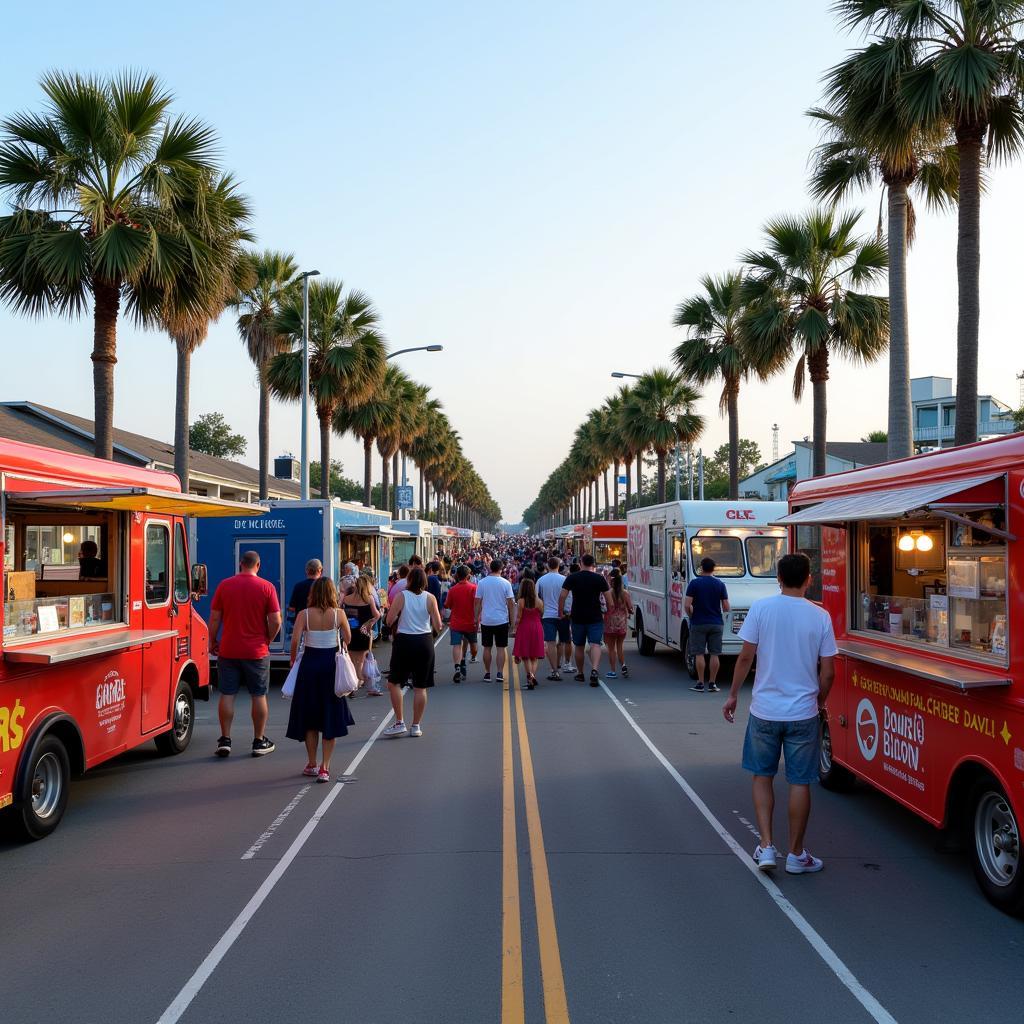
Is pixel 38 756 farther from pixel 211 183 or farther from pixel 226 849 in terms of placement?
pixel 211 183

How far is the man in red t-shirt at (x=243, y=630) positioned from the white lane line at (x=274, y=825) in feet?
5.55

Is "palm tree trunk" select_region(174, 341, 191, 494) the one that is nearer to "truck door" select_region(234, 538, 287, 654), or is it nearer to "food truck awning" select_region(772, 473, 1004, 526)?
"truck door" select_region(234, 538, 287, 654)

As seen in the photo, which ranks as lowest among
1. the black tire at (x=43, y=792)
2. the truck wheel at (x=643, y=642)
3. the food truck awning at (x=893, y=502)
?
the truck wheel at (x=643, y=642)

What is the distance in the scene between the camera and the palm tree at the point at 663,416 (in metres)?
40.8

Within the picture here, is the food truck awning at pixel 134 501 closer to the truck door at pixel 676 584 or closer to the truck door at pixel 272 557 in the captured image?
the truck door at pixel 272 557

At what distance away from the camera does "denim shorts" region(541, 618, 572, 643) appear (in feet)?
51.9

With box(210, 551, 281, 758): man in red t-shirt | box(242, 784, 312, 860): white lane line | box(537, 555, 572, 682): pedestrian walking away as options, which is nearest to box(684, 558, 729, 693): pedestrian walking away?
box(537, 555, 572, 682): pedestrian walking away

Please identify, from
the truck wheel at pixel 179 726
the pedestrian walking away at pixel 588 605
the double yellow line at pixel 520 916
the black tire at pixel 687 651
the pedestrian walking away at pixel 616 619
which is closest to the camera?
the double yellow line at pixel 520 916

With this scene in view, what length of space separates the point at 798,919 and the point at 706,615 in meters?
8.84

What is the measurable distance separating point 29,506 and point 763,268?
1820 cm

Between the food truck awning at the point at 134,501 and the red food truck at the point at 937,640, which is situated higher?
the food truck awning at the point at 134,501

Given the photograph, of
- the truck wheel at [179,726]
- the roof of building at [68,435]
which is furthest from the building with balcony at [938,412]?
the truck wheel at [179,726]

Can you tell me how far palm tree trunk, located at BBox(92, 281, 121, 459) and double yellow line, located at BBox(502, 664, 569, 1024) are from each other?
8924mm

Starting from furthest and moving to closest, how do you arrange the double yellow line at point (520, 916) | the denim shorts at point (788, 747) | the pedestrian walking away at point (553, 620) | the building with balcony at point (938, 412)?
the building with balcony at point (938, 412) → the pedestrian walking away at point (553, 620) → the denim shorts at point (788, 747) → the double yellow line at point (520, 916)
